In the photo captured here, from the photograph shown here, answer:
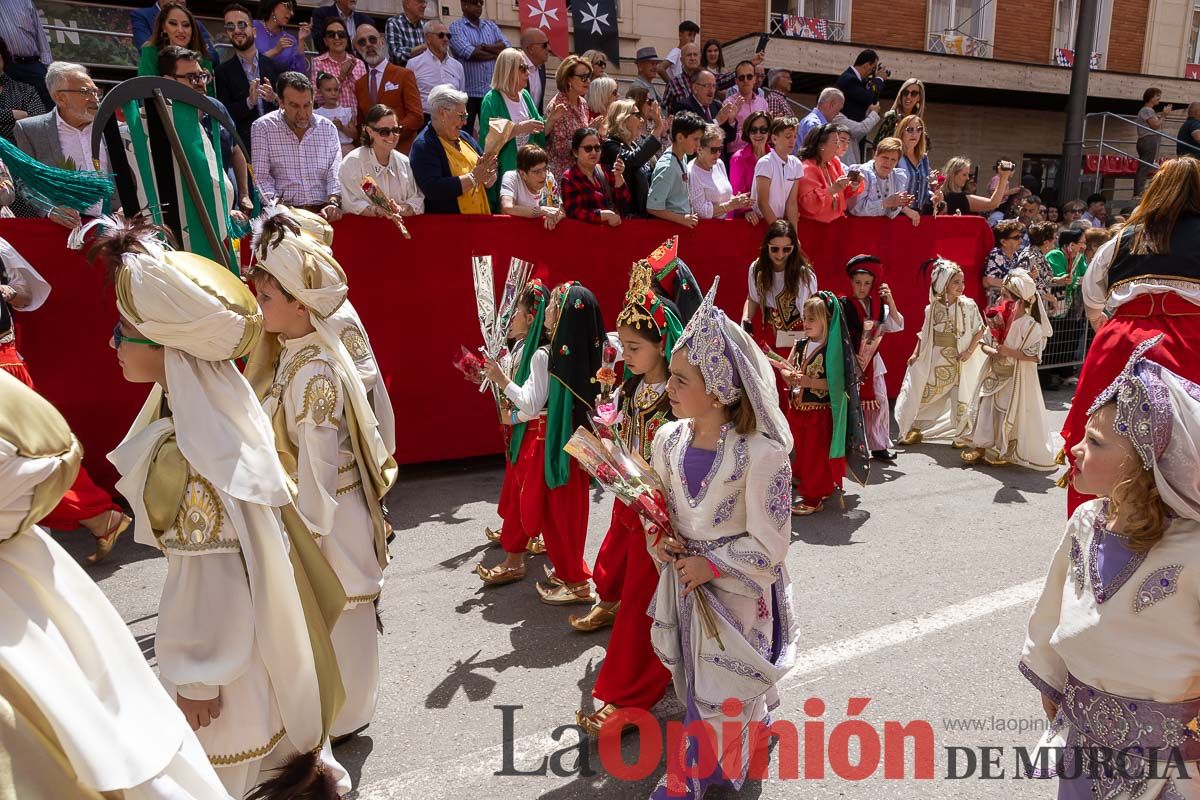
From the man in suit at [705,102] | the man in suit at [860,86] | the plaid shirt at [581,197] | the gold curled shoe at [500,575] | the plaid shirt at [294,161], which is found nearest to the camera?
the gold curled shoe at [500,575]

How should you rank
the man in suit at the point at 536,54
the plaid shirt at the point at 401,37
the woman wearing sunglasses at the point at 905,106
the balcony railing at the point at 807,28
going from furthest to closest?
the balcony railing at the point at 807,28 < the woman wearing sunglasses at the point at 905,106 < the plaid shirt at the point at 401,37 < the man in suit at the point at 536,54

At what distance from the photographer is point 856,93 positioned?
10.2 meters

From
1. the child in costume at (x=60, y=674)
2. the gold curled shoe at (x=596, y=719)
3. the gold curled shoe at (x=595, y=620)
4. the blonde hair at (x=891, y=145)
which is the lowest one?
the gold curled shoe at (x=595, y=620)

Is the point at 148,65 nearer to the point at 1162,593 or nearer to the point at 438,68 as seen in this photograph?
the point at 438,68

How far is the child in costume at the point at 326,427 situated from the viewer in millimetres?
2850

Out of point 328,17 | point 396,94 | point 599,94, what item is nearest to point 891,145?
point 599,94

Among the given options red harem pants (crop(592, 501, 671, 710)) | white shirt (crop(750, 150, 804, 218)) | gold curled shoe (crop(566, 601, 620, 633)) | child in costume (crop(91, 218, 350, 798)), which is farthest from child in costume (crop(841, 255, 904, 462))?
child in costume (crop(91, 218, 350, 798))

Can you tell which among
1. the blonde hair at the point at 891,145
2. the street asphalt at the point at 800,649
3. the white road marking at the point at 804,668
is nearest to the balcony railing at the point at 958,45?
the blonde hair at the point at 891,145

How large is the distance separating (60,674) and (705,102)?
9272 millimetres

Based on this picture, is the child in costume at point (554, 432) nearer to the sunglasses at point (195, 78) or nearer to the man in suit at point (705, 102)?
the sunglasses at point (195, 78)

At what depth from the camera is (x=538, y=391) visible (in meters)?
4.07

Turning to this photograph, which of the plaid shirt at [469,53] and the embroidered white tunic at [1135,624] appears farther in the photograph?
the plaid shirt at [469,53]

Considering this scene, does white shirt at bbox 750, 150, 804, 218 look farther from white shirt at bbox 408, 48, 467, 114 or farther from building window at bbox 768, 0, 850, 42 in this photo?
building window at bbox 768, 0, 850, 42

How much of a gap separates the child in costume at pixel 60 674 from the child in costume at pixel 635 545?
1.78m
